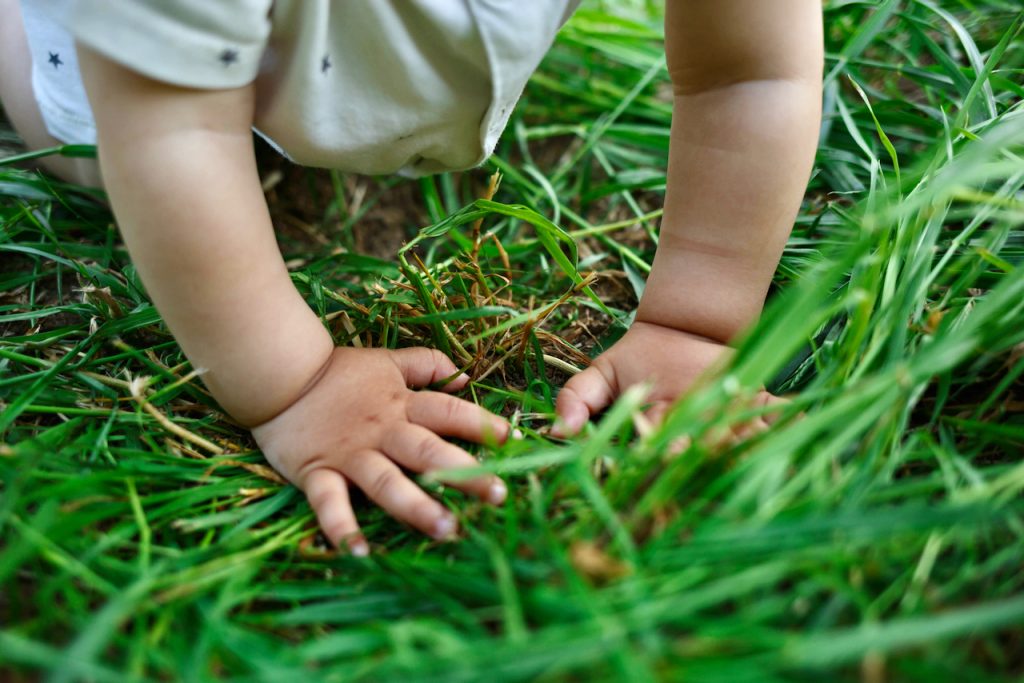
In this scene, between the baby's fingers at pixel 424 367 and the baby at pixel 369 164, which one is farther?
the baby's fingers at pixel 424 367

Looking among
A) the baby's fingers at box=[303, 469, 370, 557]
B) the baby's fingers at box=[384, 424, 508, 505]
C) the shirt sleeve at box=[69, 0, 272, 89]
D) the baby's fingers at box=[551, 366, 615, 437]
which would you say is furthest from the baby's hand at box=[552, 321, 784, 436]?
the shirt sleeve at box=[69, 0, 272, 89]

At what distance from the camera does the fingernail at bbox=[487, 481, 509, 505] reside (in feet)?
2.35

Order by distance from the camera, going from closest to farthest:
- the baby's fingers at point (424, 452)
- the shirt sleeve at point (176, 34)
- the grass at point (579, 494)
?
the grass at point (579, 494), the shirt sleeve at point (176, 34), the baby's fingers at point (424, 452)

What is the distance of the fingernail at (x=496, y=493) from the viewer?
0.72 m

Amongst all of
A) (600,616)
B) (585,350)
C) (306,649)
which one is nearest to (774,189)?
(585,350)

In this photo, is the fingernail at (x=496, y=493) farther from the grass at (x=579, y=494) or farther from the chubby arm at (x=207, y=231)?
the chubby arm at (x=207, y=231)

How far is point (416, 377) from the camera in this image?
35.1 inches

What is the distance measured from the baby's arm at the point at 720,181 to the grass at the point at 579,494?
0.08 m

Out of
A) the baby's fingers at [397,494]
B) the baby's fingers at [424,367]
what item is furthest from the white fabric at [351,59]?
the baby's fingers at [397,494]

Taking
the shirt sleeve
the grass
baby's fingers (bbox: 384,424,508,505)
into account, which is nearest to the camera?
the grass

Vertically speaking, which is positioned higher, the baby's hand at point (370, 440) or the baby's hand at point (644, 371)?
the baby's hand at point (644, 371)

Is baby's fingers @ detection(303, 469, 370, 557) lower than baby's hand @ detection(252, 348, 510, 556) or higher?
lower

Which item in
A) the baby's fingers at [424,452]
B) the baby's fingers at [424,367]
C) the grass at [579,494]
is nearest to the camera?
the grass at [579,494]

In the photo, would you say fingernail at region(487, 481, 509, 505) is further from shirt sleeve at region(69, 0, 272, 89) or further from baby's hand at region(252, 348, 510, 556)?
shirt sleeve at region(69, 0, 272, 89)
